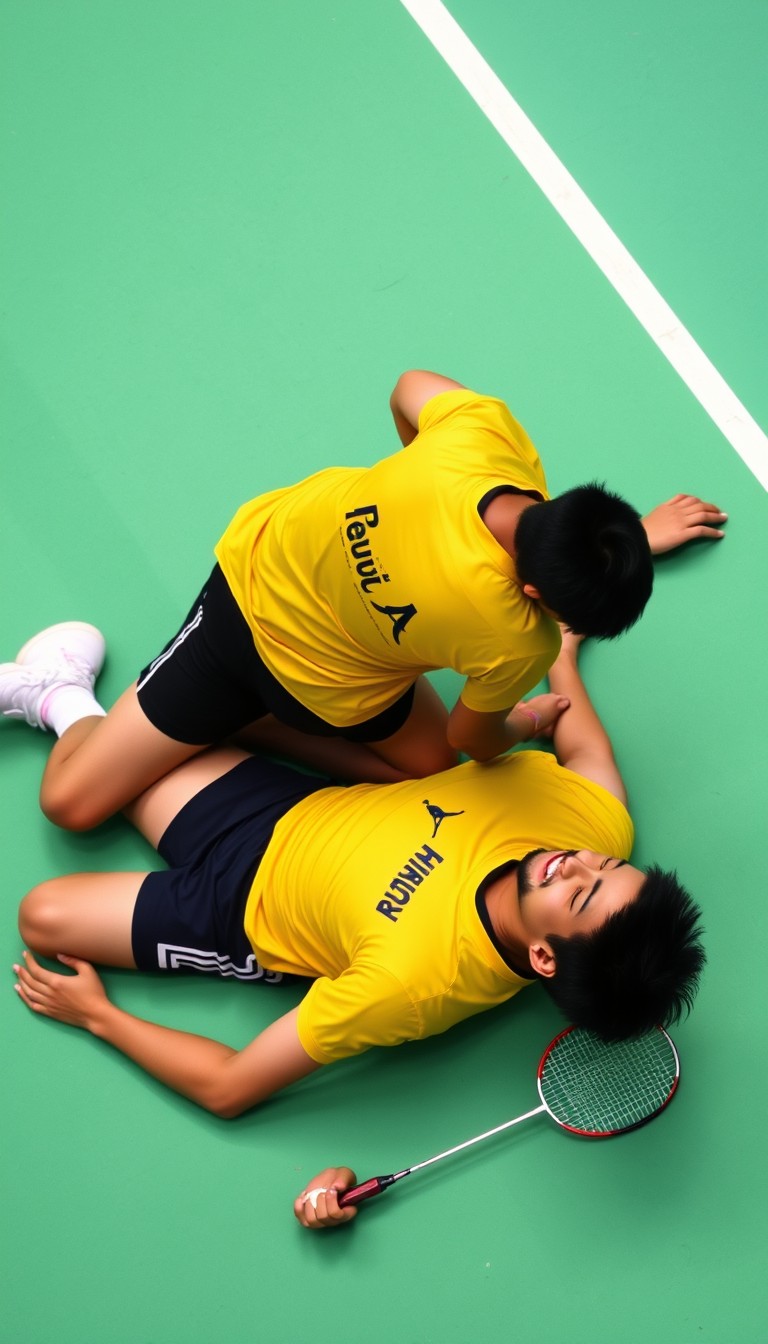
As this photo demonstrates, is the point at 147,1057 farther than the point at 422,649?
Yes

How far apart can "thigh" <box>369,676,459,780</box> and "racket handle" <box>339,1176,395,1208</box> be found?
0.89 metres

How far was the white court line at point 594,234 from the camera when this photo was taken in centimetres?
351

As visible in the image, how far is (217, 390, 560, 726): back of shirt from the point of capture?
2324 millimetres

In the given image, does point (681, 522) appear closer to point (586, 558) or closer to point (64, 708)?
point (586, 558)

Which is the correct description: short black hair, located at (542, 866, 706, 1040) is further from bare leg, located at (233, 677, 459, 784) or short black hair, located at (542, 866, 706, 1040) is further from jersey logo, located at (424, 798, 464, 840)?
bare leg, located at (233, 677, 459, 784)

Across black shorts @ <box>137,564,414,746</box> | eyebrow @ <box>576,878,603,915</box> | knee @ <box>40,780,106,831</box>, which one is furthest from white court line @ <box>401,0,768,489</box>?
knee @ <box>40,780,106,831</box>

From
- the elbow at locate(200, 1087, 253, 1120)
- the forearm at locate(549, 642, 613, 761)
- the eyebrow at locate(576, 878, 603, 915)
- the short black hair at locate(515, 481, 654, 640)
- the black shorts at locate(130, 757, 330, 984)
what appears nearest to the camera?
the short black hair at locate(515, 481, 654, 640)

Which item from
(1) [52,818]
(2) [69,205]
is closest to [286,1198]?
(1) [52,818]

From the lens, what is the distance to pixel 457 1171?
9.29ft

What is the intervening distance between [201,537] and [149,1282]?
178cm

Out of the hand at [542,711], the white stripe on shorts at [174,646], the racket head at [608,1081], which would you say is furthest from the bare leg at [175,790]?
the racket head at [608,1081]

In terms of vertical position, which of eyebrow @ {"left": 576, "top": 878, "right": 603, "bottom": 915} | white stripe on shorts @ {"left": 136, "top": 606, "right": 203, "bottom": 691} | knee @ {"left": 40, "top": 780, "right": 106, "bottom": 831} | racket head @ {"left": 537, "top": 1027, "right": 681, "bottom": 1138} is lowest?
racket head @ {"left": 537, "top": 1027, "right": 681, "bottom": 1138}

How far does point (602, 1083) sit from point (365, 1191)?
55 centimetres

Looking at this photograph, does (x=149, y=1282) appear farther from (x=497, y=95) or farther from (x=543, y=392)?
(x=497, y=95)
